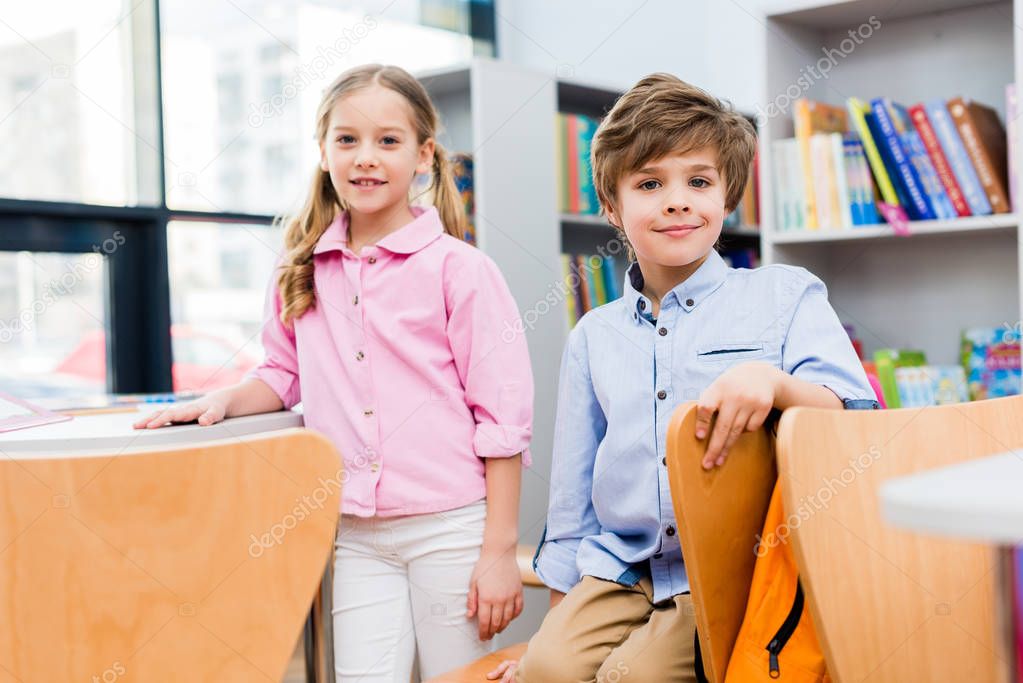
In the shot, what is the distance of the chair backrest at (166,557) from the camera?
3.11ft

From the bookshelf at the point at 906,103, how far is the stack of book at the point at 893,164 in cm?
6

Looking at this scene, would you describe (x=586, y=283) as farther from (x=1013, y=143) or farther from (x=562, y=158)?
(x=1013, y=143)

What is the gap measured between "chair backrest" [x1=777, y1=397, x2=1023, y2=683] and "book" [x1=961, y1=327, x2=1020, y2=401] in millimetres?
1403

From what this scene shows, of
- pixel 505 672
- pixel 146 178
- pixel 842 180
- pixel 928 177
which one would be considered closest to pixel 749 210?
pixel 842 180

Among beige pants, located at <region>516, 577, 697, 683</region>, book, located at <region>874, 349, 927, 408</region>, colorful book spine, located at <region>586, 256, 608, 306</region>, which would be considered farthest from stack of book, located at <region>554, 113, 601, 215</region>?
beige pants, located at <region>516, 577, 697, 683</region>

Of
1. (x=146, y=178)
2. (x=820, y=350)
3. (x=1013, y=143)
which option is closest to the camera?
(x=820, y=350)

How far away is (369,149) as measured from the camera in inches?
62.3

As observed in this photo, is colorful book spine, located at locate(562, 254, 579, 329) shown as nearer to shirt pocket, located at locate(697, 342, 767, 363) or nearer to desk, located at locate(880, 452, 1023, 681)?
shirt pocket, located at locate(697, 342, 767, 363)

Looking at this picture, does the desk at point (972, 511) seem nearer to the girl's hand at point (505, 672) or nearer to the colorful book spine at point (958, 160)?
the girl's hand at point (505, 672)

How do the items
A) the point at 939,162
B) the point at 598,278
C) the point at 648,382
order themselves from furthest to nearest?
the point at 598,278
the point at 939,162
the point at 648,382

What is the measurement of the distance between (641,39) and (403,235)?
2490 millimetres

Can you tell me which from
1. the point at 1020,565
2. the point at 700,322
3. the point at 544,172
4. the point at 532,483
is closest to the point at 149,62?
the point at 544,172

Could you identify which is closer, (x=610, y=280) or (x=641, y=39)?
(x=610, y=280)

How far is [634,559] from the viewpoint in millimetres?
1368
